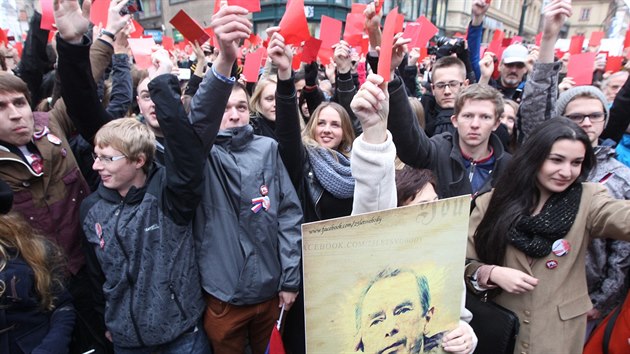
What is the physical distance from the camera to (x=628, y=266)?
191cm

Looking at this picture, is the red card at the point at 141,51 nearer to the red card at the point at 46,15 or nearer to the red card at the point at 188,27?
the red card at the point at 46,15

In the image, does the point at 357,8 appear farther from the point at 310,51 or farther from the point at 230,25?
the point at 230,25

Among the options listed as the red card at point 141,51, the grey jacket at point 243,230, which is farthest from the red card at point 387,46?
the red card at point 141,51

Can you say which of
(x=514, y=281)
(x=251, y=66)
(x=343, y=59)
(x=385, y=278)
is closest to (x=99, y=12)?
(x=251, y=66)

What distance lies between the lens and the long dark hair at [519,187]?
172 cm

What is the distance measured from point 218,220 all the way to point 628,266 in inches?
80.1

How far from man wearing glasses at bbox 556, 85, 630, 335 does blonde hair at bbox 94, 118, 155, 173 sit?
7.51 ft

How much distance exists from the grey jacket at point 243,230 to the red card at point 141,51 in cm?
176

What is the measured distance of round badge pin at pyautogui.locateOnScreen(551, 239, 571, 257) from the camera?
1.65m

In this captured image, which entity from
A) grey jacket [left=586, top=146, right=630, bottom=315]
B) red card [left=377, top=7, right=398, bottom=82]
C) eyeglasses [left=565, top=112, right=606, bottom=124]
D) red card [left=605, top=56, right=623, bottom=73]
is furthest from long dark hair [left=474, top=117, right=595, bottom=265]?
red card [left=605, top=56, right=623, bottom=73]

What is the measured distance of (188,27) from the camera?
6.44 feet

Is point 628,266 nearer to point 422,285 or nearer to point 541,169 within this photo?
point 541,169

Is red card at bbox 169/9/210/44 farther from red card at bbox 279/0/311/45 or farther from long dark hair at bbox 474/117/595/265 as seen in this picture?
long dark hair at bbox 474/117/595/265

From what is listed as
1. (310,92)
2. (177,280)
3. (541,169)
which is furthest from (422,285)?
(310,92)
